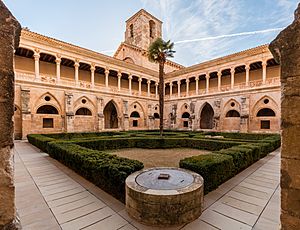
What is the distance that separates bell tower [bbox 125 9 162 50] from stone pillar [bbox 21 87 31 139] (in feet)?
70.0

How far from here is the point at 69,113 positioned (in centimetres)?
1853

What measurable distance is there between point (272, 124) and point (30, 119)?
25.7 metres

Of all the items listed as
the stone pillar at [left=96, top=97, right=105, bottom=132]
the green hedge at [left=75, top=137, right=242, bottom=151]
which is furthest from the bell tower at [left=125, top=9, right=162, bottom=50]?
the green hedge at [left=75, top=137, right=242, bottom=151]

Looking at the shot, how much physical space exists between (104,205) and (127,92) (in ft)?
73.6

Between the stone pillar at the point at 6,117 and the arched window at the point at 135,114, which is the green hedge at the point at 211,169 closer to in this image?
the stone pillar at the point at 6,117

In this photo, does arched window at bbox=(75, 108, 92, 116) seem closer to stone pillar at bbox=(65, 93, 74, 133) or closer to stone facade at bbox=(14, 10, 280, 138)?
stone facade at bbox=(14, 10, 280, 138)

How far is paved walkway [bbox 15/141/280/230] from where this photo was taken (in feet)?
9.64

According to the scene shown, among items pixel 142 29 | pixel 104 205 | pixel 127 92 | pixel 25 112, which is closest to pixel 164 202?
pixel 104 205

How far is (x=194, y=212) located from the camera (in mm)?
3129

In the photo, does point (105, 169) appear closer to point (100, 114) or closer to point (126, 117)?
point (100, 114)

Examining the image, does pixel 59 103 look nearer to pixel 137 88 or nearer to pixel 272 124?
pixel 137 88

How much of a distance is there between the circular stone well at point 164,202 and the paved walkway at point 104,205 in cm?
14

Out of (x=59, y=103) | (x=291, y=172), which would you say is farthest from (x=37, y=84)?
(x=291, y=172)

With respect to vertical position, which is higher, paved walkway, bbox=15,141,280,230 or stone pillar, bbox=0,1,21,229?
stone pillar, bbox=0,1,21,229
